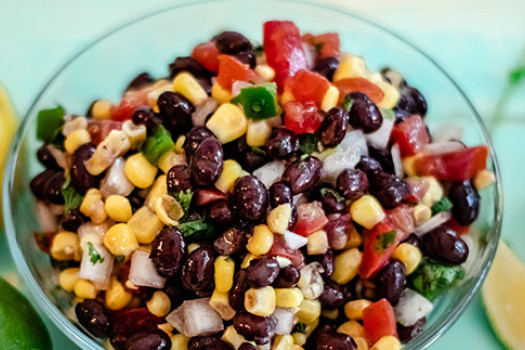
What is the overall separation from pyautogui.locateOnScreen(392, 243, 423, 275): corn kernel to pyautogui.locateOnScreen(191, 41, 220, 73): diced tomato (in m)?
0.93

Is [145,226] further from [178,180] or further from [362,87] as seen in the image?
[362,87]

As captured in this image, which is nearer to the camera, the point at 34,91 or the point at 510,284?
the point at 510,284

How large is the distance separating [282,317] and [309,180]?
0.41m

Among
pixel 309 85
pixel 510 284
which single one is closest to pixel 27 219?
pixel 309 85

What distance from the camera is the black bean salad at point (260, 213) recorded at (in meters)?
1.90

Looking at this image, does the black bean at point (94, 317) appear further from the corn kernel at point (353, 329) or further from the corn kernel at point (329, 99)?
the corn kernel at point (329, 99)

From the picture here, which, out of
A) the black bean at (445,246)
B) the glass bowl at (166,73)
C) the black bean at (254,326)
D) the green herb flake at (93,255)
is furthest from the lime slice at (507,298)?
the green herb flake at (93,255)

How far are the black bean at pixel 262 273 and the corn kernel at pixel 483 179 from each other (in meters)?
0.89

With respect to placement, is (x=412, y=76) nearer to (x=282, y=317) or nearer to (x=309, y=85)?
(x=309, y=85)

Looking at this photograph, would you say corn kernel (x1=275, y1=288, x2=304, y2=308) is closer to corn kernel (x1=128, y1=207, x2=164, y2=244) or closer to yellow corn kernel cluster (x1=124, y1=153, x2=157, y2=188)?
corn kernel (x1=128, y1=207, x2=164, y2=244)

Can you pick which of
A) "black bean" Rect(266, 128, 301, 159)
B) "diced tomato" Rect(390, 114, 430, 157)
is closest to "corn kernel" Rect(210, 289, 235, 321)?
"black bean" Rect(266, 128, 301, 159)

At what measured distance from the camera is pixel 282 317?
191 cm

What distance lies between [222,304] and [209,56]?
965 millimetres

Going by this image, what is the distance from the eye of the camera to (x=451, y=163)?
2.25 m
